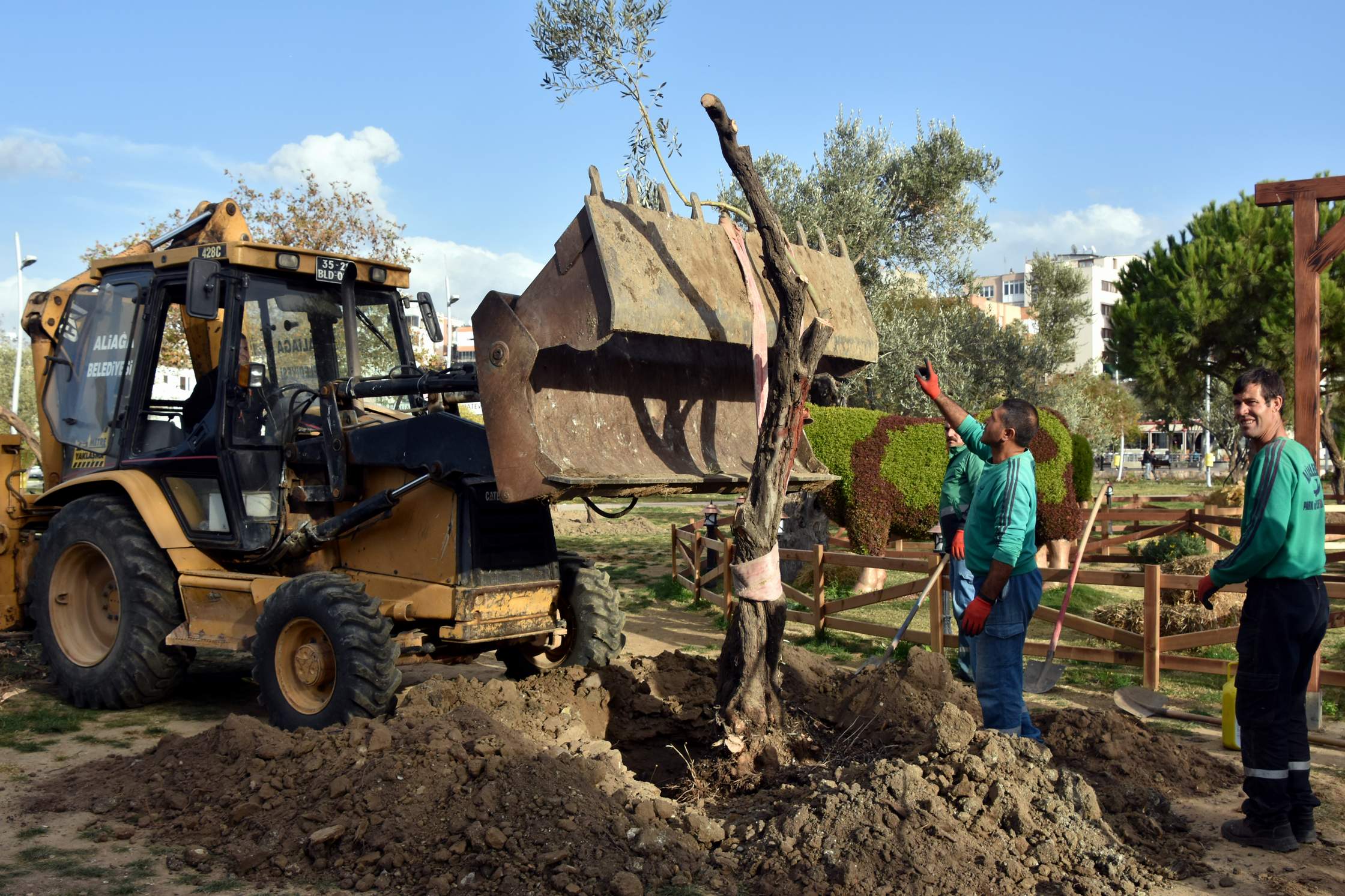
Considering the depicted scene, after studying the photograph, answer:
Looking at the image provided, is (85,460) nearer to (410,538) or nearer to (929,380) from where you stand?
(410,538)

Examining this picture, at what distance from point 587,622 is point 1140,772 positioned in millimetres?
3360

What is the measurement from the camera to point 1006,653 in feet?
17.8

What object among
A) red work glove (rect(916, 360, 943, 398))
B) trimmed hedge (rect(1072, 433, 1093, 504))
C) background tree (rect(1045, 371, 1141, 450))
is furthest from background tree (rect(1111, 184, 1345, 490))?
red work glove (rect(916, 360, 943, 398))

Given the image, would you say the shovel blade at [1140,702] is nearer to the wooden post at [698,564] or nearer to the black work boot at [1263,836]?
the black work boot at [1263,836]

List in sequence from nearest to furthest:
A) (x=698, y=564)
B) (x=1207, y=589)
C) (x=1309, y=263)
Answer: (x=1207, y=589) → (x=1309, y=263) → (x=698, y=564)

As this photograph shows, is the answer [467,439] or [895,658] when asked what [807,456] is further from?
[895,658]

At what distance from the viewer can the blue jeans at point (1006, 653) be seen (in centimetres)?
543

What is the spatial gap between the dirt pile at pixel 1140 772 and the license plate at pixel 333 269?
5.26 metres

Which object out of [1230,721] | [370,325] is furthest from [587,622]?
[1230,721]

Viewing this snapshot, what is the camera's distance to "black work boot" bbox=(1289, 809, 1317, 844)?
496 cm

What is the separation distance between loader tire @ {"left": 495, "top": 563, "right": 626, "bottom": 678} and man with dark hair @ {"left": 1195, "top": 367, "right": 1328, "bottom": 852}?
12.2 feet

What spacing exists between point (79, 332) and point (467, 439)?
3.68 metres

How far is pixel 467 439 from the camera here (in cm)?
645

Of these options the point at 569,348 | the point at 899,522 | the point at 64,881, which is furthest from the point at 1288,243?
the point at 64,881
